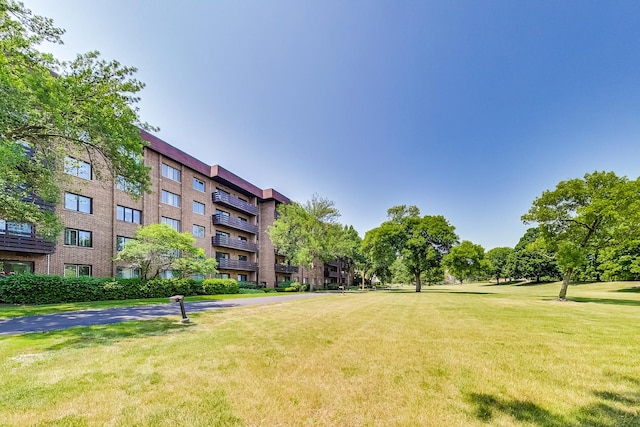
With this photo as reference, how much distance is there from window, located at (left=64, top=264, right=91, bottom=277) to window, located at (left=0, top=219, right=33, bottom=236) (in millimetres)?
3271

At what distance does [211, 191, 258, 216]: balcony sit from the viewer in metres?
35.1

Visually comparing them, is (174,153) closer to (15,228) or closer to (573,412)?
(15,228)

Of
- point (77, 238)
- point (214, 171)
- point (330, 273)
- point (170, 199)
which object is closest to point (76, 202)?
point (77, 238)

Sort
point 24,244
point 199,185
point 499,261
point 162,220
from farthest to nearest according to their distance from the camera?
point 499,261 < point 199,185 < point 162,220 < point 24,244

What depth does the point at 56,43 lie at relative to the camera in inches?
539

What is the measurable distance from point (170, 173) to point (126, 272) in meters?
10.4

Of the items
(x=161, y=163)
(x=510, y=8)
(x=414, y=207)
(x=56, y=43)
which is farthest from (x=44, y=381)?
(x=414, y=207)

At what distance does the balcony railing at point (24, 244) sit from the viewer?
685 inches

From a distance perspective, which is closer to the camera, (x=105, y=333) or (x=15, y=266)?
(x=105, y=333)

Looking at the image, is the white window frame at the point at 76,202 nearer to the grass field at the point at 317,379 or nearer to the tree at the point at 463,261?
the grass field at the point at 317,379

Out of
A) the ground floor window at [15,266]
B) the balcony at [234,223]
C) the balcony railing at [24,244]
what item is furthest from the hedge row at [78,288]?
the balcony at [234,223]

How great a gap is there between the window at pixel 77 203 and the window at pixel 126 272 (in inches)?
197

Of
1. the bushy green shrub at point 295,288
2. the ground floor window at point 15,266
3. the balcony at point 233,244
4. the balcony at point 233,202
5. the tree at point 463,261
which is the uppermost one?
the balcony at point 233,202

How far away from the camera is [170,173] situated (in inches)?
1169
